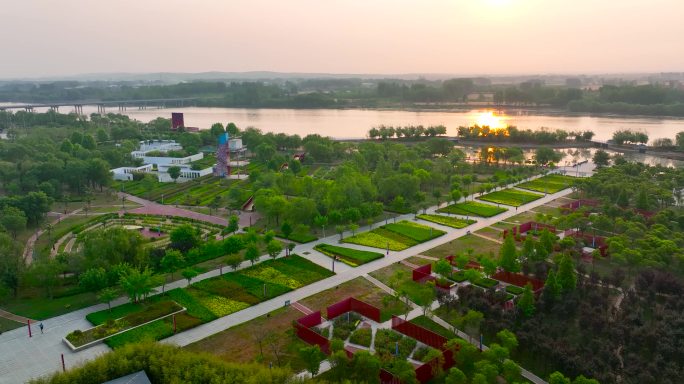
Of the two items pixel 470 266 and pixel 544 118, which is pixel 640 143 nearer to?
pixel 544 118

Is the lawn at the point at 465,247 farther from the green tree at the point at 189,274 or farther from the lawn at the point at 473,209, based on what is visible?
the green tree at the point at 189,274

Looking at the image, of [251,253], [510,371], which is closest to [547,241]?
[510,371]

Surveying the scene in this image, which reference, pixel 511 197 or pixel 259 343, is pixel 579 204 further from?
pixel 259 343

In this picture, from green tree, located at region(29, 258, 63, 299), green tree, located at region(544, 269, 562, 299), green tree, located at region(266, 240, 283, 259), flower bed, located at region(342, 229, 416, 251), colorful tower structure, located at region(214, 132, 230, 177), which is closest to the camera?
green tree, located at region(544, 269, 562, 299)

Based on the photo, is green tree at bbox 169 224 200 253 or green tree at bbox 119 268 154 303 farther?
green tree at bbox 169 224 200 253

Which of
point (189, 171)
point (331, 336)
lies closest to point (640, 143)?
point (189, 171)

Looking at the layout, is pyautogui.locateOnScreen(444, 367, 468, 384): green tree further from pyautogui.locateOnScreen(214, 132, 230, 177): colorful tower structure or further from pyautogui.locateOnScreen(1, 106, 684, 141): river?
pyautogui.locateOnScreen(1, 106, 684, 141): river

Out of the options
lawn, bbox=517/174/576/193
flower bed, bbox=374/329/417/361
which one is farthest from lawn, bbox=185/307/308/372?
lawn, bbox=517/174/576/193
